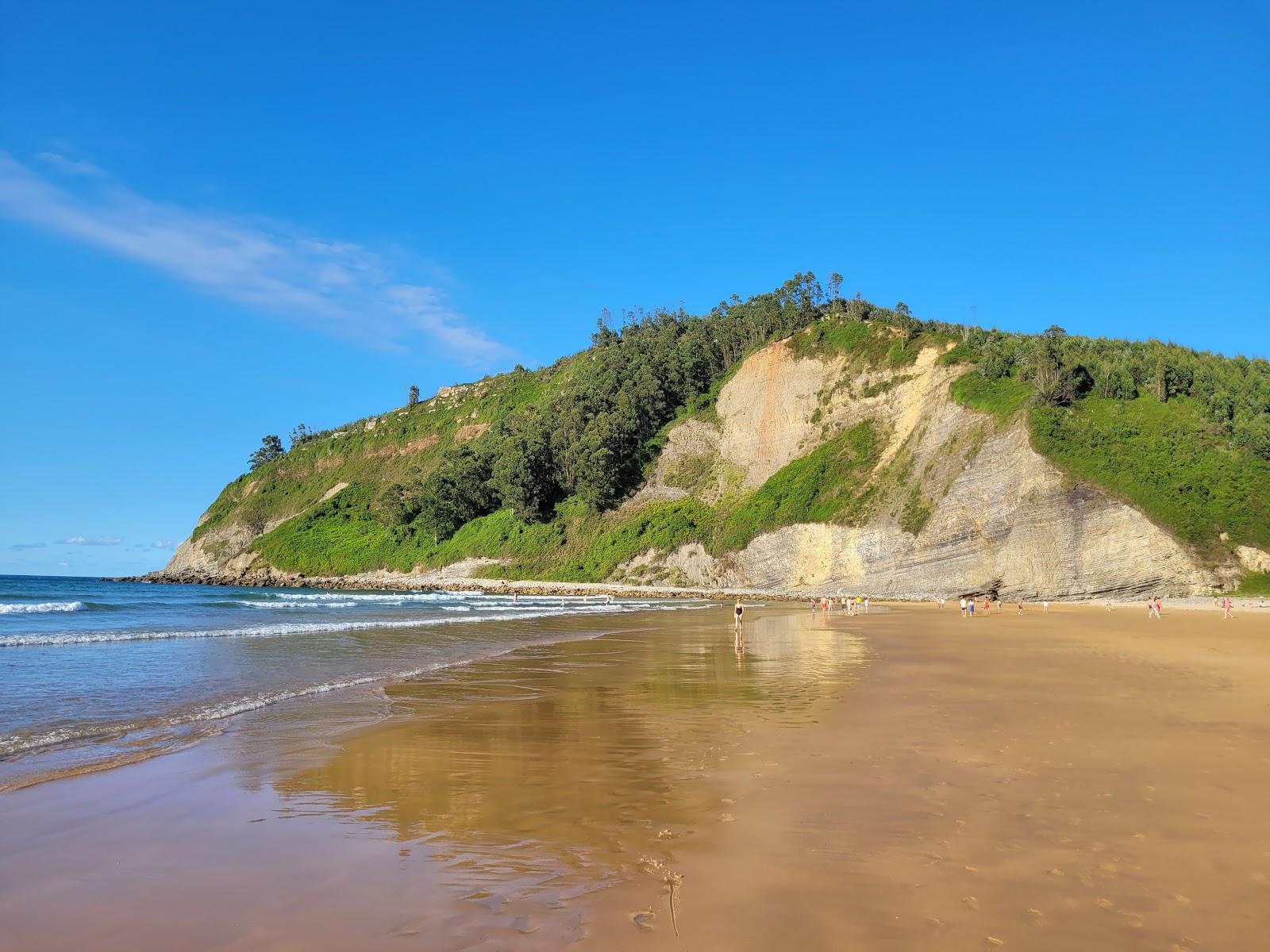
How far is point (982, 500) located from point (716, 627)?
2451cm

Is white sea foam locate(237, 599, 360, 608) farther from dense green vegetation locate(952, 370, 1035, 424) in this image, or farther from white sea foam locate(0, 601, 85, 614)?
dense green vegetation locate(952, 370, 1035, 424)

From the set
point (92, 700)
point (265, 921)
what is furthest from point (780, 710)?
point (92, 700)

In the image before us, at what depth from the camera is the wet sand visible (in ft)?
15.1

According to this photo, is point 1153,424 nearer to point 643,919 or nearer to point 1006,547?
point 1006,547

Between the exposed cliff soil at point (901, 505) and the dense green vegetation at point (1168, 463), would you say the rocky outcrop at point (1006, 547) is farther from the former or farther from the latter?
the dense green vegetation at point (1168, 463)

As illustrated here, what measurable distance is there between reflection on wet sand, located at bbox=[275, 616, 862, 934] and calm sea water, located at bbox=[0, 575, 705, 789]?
109 inches

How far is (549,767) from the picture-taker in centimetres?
867

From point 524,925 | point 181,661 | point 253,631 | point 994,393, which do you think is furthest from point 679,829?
point 994,393

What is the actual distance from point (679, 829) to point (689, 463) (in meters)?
68.3

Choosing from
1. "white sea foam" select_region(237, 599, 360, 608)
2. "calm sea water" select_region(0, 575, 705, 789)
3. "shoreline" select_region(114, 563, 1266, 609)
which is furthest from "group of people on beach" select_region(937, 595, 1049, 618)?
"white sea foam" select_region(237, 599, 360, 608)

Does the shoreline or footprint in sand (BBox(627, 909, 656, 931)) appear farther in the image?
the shoreline

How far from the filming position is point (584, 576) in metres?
70.7

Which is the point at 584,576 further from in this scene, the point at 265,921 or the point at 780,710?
the point at 265,921

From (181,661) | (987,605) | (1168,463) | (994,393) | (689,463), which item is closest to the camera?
(181,661)
